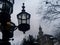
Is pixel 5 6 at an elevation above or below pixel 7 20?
above

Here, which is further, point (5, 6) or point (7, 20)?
point (5, 6)

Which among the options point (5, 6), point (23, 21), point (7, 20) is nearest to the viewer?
point (7, 20)

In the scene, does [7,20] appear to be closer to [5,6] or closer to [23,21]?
[5,6]

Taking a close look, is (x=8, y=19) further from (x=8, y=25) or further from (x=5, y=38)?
(x=5, y=38)

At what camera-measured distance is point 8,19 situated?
5352 mm

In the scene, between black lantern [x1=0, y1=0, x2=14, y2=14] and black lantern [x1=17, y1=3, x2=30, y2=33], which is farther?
black lantern [x1=17, y1=3, x2=30, y2=33]

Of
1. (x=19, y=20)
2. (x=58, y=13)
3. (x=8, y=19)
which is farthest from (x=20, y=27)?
(x=58, y=13)

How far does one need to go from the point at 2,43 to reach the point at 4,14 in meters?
0.84

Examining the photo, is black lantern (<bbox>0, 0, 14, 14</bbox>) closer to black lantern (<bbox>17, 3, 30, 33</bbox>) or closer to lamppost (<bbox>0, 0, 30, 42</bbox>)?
lamppost (<bbox>0, 0, 30, 42</bbox>)

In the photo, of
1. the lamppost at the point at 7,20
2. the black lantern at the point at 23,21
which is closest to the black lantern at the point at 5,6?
the lamppost at the point at 7,20

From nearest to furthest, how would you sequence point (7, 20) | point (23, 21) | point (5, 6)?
point (7, 20)
point (5, 6)
point (23, 21)

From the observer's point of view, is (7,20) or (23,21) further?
(23,21)

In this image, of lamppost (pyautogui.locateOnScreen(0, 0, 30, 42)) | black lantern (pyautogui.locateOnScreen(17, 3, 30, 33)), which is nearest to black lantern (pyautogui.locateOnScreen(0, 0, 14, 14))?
lamppost (pyautogui.locateOnScreen(0, 0, 30, 42))

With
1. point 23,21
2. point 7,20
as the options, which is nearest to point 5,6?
point 7,20
